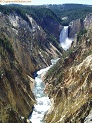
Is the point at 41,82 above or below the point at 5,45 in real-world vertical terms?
below

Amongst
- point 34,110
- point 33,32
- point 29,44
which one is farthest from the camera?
point 33,32

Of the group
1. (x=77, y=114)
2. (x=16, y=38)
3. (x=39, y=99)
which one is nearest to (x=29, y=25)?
(x=16, y=38)

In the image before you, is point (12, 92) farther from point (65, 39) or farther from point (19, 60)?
point (65, 39)

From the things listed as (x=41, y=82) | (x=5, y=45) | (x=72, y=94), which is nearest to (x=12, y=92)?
(x=72, y=94)

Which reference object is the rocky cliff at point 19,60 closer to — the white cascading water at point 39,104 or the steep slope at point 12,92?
the steep slope at point 12,92

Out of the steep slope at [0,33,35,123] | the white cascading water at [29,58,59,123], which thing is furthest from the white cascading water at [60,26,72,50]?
the steep slope at [0,33,35,123]

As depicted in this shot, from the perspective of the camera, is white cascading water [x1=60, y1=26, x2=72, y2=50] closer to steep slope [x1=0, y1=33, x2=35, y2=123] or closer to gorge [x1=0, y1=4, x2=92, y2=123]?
gorge [x1=0, y1=4, x2=92, y2=123]

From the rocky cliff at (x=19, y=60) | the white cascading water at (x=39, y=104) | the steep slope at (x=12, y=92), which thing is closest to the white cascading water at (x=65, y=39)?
the rocky cliff at (x=19, y=60)

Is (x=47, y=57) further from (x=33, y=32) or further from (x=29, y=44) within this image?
(x=33, y=32)
